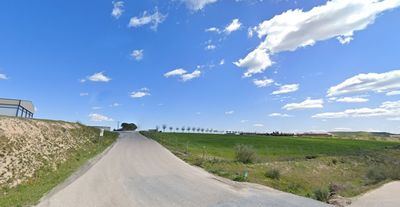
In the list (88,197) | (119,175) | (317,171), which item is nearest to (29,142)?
(119,175)

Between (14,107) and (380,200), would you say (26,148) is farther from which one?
(380,200)

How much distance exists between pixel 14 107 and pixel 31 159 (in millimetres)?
20889

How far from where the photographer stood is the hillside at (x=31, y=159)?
51.7 ft

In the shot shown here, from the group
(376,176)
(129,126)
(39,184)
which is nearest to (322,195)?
(39,184)

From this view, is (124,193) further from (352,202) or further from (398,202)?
(398,202)

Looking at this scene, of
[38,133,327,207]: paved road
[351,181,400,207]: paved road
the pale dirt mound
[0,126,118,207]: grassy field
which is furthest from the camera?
the pale dirt mound

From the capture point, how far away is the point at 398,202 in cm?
1506

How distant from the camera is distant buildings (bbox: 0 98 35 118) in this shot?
37469mm

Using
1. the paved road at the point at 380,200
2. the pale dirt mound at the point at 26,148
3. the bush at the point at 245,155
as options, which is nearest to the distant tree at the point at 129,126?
the pale dirt mound at the point at 26,148

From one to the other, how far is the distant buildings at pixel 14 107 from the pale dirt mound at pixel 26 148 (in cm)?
793

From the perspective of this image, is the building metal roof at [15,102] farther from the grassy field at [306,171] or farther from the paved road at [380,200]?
the paved road at [380,200]

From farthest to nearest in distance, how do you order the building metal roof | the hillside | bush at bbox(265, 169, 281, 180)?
the building metal roof < bush at bbox(265, 169, 281, 180) < the hillside

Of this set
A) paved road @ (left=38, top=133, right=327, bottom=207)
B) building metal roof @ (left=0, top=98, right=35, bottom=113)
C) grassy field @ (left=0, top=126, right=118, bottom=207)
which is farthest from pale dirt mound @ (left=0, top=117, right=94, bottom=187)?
building metal roof @ (left=0, top=98, right=35, bottom=113)

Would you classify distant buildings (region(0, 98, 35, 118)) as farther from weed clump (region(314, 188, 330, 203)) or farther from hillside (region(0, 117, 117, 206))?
weed clump (region(314, 188, 330, 203))
